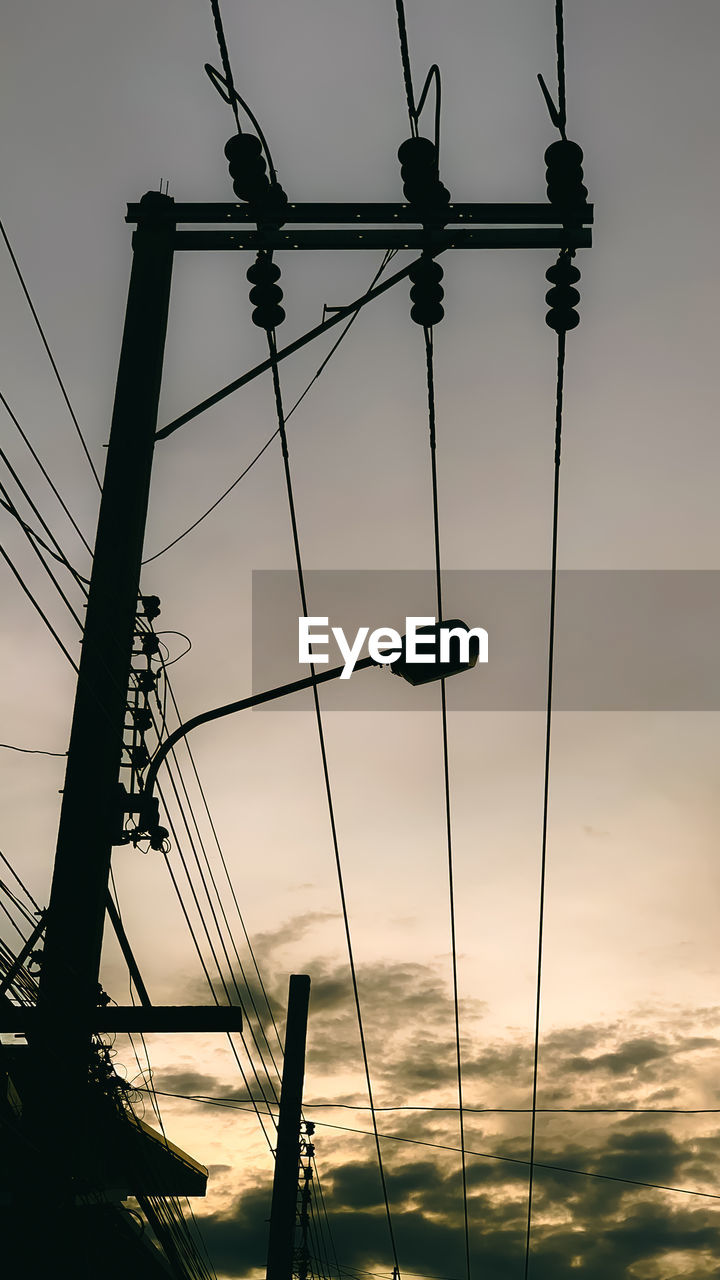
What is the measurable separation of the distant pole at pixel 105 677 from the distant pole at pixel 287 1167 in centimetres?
977

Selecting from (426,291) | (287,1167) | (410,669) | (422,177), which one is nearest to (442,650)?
(410,669)

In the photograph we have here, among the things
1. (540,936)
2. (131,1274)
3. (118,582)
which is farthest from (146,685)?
(131,1274)

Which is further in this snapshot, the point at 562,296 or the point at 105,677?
the point at 562,296

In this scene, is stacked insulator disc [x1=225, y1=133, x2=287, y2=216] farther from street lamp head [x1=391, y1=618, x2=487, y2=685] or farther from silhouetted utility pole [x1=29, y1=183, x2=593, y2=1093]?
street lamp head [x1=391, y1=618, x2=487, y2=685]

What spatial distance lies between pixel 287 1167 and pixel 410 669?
9840 millimetres

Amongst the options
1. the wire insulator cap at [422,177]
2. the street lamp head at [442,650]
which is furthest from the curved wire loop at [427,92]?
the street lamp head at [442,650]

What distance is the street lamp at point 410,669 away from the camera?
6.80 m

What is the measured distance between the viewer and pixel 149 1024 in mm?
5605

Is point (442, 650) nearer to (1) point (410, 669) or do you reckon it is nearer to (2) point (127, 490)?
(1) point (410, 669)

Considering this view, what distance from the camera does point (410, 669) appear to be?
695 centimetres

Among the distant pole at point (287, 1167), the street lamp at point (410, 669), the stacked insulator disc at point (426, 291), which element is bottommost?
the distant pole at point (287, 1167)

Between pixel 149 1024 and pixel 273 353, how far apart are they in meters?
3.92

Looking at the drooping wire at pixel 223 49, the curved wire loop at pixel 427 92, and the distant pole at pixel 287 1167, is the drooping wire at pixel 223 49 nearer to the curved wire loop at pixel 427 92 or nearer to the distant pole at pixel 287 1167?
the curved wire loop at pixel 427 92

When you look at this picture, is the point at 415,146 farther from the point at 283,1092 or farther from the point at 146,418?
the point at 283,1092
